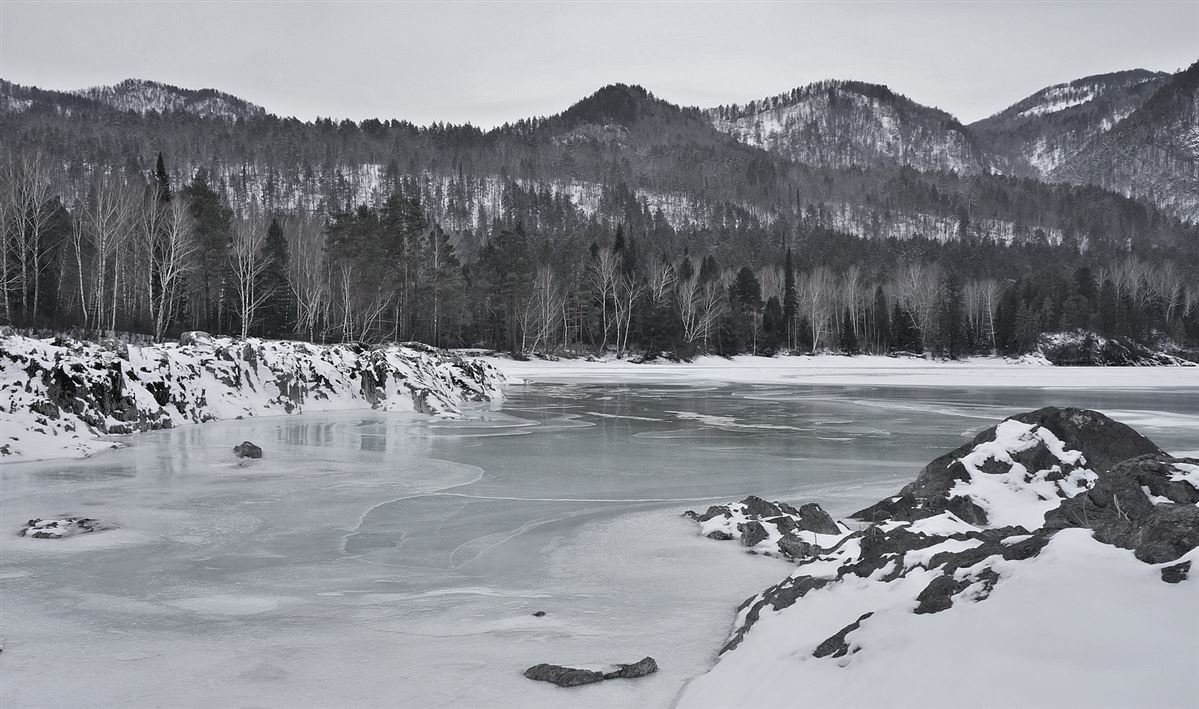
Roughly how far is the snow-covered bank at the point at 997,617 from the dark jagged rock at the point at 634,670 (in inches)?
12.3

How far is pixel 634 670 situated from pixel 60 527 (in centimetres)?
572

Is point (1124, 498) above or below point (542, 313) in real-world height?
below

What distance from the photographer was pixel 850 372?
177ft

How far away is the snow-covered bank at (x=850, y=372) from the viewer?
3975 cm

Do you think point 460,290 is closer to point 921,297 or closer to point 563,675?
point 921,297

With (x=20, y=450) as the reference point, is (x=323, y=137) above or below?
above

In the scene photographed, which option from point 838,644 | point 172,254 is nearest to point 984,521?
point 838,644

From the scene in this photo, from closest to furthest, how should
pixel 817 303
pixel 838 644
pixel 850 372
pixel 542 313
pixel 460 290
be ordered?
pixel 838 644
pixel 850 372
pixel 460 290
pixel 542 313
pixel 817 303

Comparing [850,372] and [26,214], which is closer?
[26,214]

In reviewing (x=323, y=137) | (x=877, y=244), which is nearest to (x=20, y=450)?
(x=877, y=244)

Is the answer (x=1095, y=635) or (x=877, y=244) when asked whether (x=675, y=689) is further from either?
(x=877, y=244)

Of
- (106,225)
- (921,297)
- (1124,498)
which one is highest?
(106,225)

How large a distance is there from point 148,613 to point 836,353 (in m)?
81.9

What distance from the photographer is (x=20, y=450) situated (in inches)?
448
